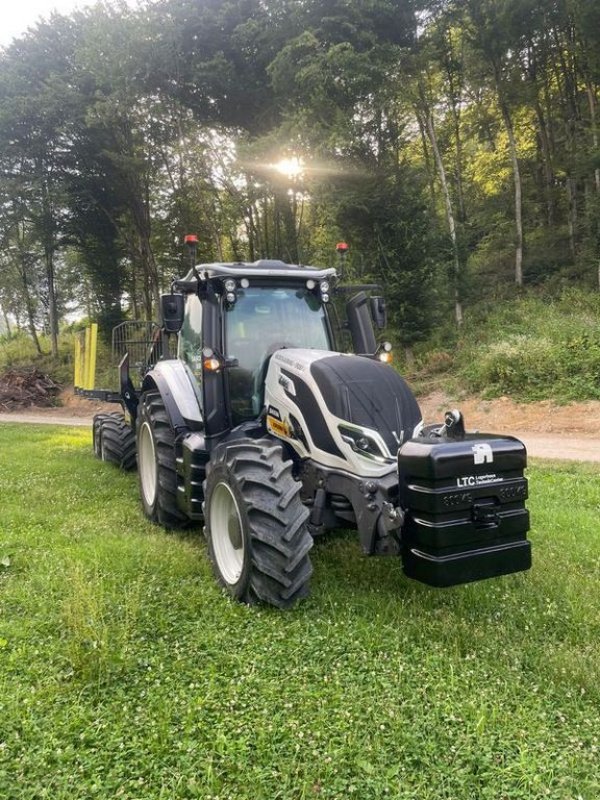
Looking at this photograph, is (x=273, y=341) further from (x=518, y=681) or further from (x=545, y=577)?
(x=518, y=681)

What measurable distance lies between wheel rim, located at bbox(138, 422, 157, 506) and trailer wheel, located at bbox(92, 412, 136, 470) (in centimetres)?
203

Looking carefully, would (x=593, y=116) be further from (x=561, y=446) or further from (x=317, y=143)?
(x=561, y=446)

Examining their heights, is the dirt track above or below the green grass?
below

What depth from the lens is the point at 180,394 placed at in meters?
5.35

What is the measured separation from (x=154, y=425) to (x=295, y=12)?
1527cm

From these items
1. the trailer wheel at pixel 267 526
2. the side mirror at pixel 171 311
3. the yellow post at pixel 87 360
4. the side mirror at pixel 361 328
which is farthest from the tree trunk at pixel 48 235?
the trailer wheel at pixel 267 526

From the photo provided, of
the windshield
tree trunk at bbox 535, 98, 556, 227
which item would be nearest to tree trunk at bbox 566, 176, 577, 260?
tree trunk at bbox 535, 98, 556, 227

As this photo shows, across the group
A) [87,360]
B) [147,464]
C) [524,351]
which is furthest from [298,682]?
[524,351]

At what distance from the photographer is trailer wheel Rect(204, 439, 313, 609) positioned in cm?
343

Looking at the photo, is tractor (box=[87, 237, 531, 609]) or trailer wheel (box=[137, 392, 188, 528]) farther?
trailer wheel (box=[137, 392, 188, 528])

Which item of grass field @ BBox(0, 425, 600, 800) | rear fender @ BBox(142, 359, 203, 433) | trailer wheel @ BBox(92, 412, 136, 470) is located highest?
rear fender @ BBox(142, 359, 203, 433)

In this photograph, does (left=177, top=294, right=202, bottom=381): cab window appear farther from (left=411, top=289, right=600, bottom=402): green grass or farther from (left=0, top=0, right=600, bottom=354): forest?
(left=0, top=0, right=600, bottom=354): forest

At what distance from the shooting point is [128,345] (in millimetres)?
8164

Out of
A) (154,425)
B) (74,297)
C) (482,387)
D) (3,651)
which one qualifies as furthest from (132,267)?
(3,651)
